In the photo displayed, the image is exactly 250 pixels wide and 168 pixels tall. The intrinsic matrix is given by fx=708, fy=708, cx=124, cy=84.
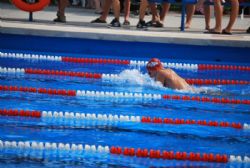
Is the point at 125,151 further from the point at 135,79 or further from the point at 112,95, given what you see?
the point at 135,79

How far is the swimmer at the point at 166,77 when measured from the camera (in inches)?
309

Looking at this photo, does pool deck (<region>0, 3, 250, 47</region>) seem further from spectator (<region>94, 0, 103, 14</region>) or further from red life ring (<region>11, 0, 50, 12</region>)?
spectator (<region>94, 0, 103, 14</region>)

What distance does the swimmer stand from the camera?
7855 millimetres

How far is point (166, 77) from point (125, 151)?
8.58 ft

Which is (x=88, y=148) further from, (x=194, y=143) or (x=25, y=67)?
(x=25, y=67)

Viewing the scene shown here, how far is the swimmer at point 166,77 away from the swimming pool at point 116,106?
8cm

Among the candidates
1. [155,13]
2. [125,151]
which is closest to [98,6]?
[155,13]

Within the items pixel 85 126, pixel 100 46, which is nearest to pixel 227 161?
pixel 85 126

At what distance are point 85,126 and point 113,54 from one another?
3.88 metres

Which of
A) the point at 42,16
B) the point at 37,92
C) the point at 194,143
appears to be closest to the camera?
the point at 194,143

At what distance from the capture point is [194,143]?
5879 millimetres

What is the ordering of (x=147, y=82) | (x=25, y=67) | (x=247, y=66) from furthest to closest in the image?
(x=247, y=66)
(x=25, y=67)
(x=147, y=82)

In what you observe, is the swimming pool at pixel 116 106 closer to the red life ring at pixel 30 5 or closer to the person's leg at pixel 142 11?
the person's leg at pixel 142 11

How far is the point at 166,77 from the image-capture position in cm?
789
